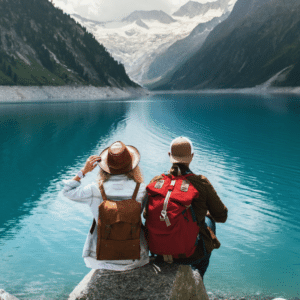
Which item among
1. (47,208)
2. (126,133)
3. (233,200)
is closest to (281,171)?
(233,200)

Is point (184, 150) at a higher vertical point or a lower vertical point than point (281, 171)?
higher

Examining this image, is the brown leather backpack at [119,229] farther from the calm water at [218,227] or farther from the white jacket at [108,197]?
the calm water at [218,227]

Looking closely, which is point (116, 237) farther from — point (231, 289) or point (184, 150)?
point (231, 289)

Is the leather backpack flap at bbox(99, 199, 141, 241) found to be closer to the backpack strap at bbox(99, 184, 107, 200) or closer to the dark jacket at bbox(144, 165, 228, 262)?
the backpack strap at bbox(99, 184, 107, 200)

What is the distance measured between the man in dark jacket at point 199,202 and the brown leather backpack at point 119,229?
35 cm

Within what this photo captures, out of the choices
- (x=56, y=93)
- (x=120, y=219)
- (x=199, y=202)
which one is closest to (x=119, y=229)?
(x=120, y=219)

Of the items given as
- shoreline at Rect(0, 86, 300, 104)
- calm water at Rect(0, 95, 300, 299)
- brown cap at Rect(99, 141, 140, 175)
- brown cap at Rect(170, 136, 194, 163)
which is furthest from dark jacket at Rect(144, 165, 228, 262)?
shoreline at Rect(0, 86, 300, 104)

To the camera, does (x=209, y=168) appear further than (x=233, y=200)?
Yes

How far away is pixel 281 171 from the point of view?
2122 cm

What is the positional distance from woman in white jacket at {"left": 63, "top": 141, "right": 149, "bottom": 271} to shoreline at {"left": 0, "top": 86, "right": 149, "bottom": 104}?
126m

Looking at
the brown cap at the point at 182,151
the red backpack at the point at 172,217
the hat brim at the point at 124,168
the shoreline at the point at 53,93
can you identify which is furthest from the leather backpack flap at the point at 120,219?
the shoreline at the point at 53,93

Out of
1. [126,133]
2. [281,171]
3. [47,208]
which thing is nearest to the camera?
[47,208]

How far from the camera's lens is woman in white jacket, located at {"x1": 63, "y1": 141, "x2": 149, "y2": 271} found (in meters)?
4.85

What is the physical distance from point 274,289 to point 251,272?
999 mm
